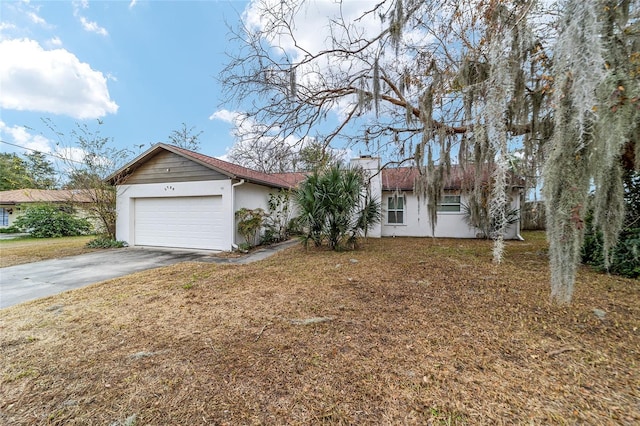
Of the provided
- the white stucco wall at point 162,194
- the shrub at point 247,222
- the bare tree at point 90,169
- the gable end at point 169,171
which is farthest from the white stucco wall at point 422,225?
the bare tree at point 90,169

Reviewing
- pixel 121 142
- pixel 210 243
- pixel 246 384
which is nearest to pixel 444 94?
pixel 246 384

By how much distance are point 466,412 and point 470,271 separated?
391 cm

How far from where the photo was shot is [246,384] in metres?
1.82

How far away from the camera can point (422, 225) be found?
11125mm

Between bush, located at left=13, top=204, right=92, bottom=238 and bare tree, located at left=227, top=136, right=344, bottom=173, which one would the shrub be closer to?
bare tree, located at left=227, top=136, right=344, bottom=173

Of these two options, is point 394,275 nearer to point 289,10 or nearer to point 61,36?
point 289,10

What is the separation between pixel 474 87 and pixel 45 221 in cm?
1834

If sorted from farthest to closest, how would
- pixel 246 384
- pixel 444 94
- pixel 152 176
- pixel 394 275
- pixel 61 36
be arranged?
pixel 152 176, pixel 61 36, pixel 444 94, pixel 394 275, pixel 246 384

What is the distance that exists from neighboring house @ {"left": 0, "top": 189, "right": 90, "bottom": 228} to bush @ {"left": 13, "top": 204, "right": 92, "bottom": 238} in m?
0.45

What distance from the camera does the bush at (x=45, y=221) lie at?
1228 centimetres

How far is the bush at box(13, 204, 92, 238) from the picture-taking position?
484 inches

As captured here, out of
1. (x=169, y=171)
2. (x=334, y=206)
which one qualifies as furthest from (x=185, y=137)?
(x=334, y=206)

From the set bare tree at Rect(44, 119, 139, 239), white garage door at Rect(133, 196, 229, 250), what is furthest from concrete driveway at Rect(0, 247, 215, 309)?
bare tree at Rect(44, 119, 139, 239)

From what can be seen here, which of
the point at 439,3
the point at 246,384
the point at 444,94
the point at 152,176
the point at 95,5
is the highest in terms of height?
the point at 95,5
